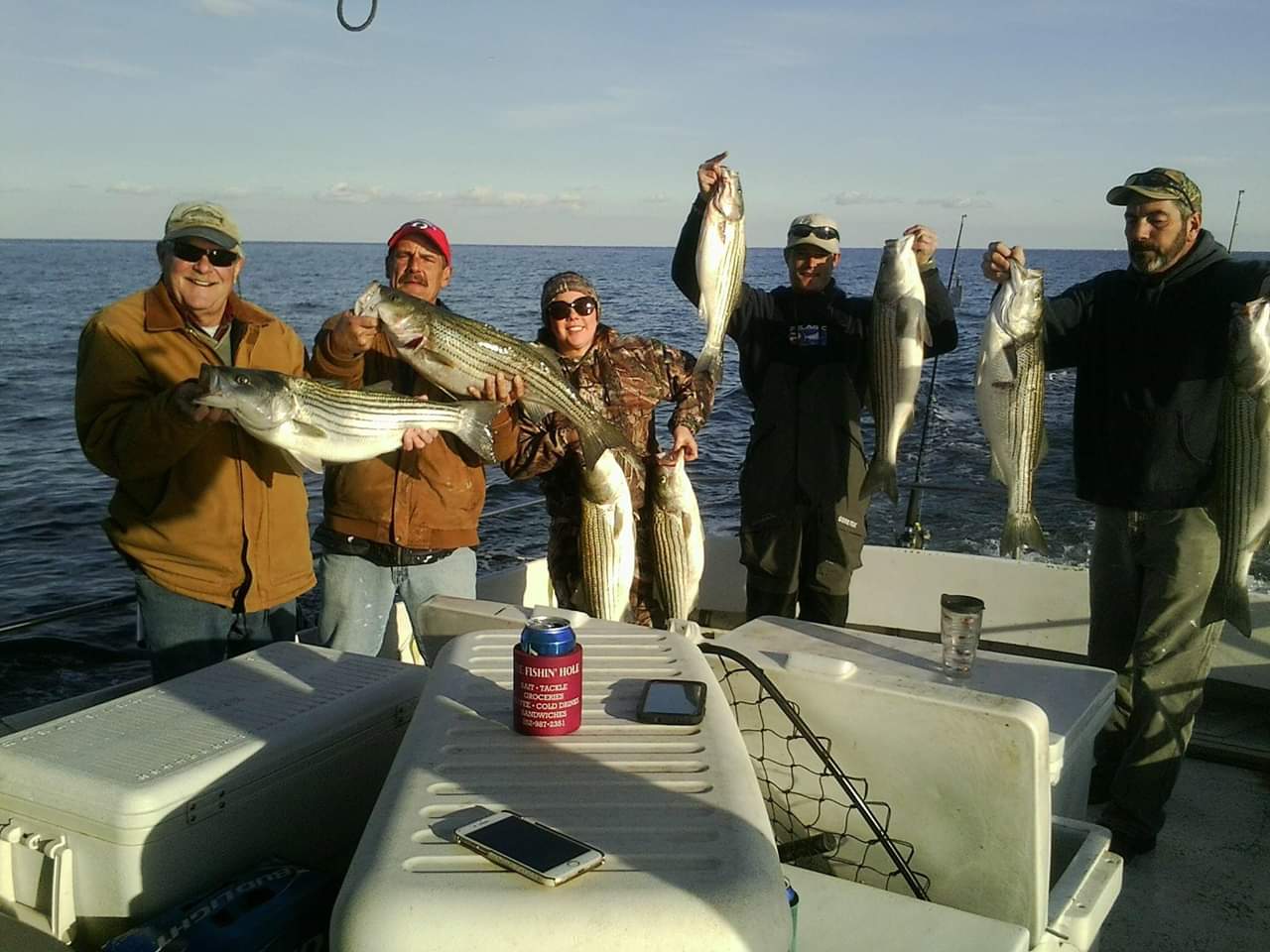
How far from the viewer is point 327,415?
13.4ft

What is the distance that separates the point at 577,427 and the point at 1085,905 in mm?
2735

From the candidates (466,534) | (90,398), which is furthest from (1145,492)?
(90,398)

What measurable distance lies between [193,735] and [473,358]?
7.02 ft

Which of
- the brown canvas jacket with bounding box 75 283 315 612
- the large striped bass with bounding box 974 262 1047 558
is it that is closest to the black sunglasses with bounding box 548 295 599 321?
the brown canvas jacket with bounding box 75 283 315 612

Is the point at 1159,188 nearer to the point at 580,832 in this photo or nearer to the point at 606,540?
the point at 606,540

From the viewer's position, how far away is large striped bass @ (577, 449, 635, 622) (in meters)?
4.78

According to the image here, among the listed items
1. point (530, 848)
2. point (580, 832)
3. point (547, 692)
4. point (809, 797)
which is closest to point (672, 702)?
point (547, 692)

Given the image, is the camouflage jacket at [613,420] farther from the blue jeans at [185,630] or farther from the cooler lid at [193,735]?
the cooler lid at [193,735]

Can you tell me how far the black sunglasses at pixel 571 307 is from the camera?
486 centimetres

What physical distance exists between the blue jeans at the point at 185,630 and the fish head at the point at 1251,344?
3.95 meters

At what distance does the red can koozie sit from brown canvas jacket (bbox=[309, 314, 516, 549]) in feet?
6.97

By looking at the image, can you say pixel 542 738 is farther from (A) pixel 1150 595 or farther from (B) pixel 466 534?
(A) pixel 1150 595

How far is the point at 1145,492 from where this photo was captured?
4660 mm

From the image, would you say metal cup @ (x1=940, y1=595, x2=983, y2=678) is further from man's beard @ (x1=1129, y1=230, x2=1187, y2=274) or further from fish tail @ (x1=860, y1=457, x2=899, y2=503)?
man's beard @ (x1=1129, y1=230, x2=1187, y2=274)
